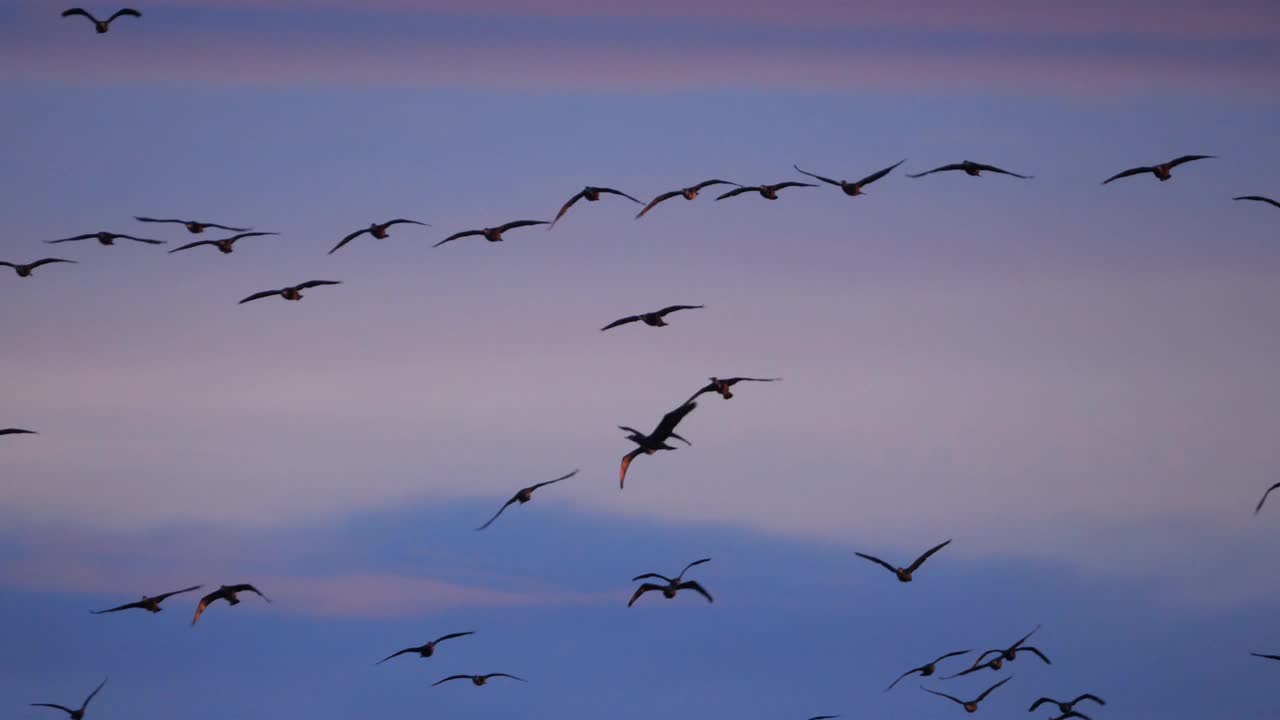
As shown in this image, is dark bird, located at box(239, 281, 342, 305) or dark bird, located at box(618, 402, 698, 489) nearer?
dark bird, located at box(618, 402, 698, 489)

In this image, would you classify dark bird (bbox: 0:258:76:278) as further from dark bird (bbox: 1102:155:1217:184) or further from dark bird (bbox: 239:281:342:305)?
dark bird (bbox: 1102:155:1217:184)

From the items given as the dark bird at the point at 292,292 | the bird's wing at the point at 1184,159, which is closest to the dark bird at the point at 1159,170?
the bird's wing at the point at 1184,159

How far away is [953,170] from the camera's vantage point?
63750 millimetres

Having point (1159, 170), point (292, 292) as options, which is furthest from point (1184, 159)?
point (292, 292)

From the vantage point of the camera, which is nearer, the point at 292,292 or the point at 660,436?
the point at 660,436

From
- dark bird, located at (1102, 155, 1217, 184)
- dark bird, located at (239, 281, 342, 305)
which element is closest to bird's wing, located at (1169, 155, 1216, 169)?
dark bird, located at (1102, 155, 1217, 184)

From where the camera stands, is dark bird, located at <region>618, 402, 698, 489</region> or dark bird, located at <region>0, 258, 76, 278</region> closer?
dark bird, located at <region>618, 402, 698, 489</region>

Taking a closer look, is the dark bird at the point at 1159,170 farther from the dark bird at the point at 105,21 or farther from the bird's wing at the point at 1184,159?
the dark bird at the point at 105,21

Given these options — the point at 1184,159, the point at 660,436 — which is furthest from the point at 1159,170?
the point at 660,436

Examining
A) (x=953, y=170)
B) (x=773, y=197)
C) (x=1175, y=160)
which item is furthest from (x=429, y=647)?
(x=1175, y=160)

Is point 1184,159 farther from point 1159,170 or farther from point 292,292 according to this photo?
point 292,292

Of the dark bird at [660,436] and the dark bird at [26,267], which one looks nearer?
the dark bird at [660,436]

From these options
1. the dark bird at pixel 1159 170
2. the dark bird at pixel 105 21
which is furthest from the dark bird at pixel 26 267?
the dark bird at pixel 1159 170

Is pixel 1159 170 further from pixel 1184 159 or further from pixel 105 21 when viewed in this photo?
pixel 105 21
